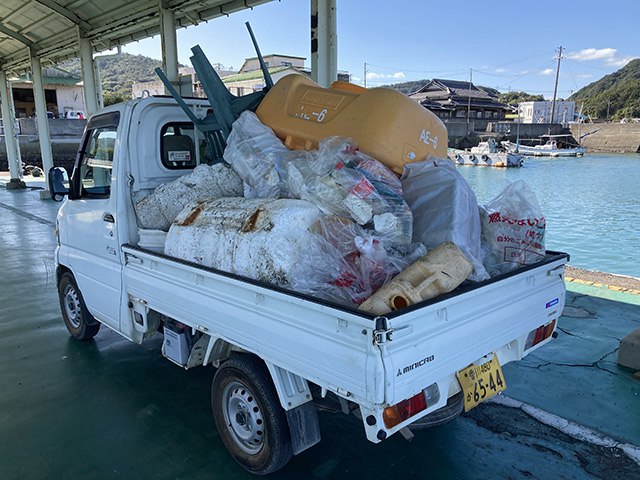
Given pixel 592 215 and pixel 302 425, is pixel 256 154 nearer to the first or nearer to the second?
pixel 302 425

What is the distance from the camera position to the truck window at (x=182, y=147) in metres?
3.55

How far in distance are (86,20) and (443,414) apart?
448 inches

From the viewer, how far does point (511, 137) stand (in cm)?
5312

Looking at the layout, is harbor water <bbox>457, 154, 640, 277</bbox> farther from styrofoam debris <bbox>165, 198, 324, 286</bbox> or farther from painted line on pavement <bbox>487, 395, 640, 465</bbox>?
styrofoam debris <bbox>165, 198, 324, 286</bbox>

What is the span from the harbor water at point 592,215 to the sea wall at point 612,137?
26.7 meters

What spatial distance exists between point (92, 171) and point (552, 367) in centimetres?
413

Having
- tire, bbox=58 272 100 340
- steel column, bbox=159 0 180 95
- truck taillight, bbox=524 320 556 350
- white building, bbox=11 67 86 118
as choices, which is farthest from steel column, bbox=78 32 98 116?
white building, bbox=11 67 86 118

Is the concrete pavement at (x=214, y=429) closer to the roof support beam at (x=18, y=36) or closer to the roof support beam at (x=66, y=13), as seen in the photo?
the roof support beam at (x=66, y=13)

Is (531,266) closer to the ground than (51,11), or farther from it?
closer to the ground

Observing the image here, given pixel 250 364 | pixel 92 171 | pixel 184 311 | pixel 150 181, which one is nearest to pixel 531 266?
pixel 250 364

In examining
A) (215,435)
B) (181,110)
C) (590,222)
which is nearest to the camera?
(215,435)

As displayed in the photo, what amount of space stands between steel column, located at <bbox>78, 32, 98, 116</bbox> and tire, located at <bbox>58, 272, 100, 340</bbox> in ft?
25.4

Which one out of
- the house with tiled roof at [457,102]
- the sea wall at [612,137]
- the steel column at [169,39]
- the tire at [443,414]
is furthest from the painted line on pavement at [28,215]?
the sea wall at [612,137]

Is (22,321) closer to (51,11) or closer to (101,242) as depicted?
(101,242)
